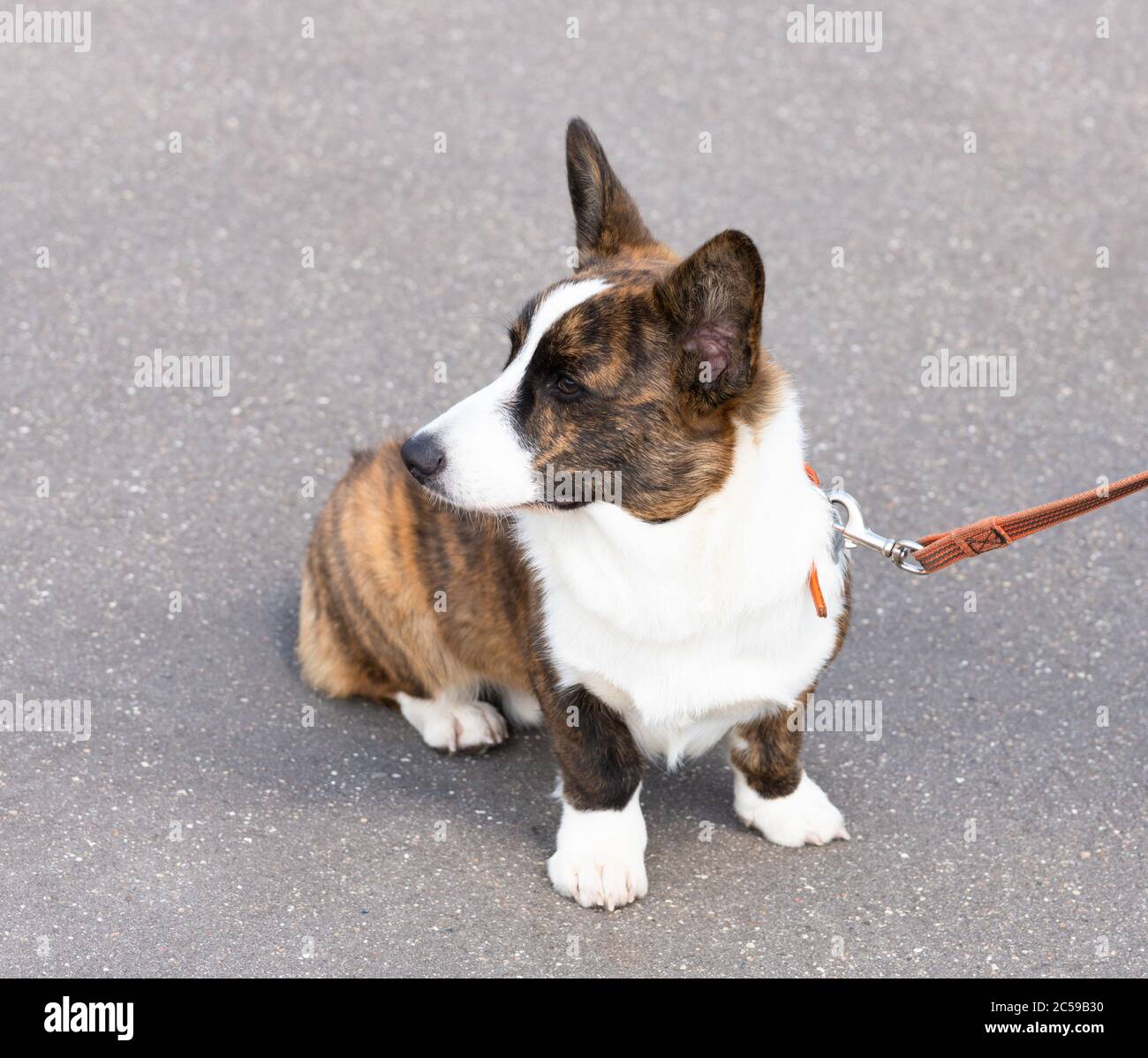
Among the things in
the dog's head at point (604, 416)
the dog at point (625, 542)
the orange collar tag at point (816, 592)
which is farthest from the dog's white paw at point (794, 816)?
the dog's head at point (604, 416)

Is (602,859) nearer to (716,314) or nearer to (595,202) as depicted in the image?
(716,314)

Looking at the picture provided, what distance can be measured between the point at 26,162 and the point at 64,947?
14.8ft

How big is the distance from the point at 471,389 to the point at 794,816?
2540mm

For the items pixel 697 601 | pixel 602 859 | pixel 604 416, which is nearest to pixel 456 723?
pixel 602 859

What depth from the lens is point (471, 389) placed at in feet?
18.1

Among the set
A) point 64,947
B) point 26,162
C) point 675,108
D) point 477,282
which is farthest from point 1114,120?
point 64,947

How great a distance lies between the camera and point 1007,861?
3520 mm

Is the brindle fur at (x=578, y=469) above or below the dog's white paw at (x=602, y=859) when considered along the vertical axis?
above

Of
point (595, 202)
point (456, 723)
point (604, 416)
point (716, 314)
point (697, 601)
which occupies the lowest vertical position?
point (456, 723)

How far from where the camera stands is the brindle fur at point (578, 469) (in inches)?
112

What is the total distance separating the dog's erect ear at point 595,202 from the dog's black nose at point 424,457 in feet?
2.18

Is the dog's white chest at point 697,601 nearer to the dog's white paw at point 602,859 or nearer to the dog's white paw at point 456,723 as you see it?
the dog's white paw at point 602,859

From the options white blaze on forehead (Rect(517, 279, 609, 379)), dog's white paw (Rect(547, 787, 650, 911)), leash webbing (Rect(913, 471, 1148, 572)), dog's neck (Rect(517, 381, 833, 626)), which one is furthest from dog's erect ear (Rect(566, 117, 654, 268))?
dog's white paw (Rect(547, 787, 650, 911))

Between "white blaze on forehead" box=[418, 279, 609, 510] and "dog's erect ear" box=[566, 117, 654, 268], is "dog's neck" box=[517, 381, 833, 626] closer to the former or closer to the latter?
"white blaze on forehead" box=[418, 279, 609, 510]
